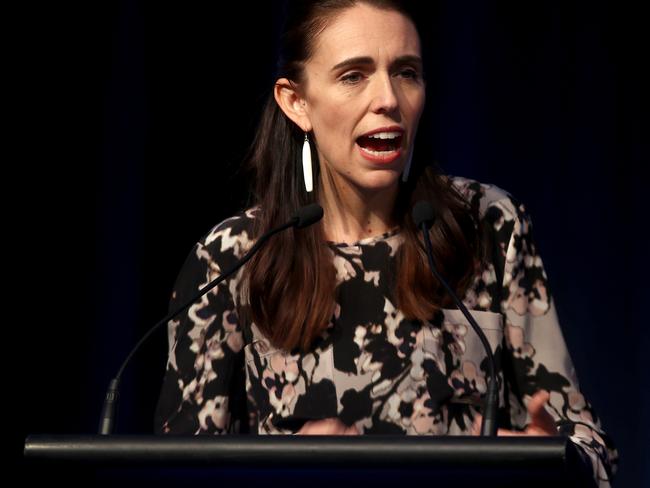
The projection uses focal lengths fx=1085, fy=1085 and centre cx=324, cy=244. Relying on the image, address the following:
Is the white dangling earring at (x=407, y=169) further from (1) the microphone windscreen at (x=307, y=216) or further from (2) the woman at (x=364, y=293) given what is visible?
(1) the microphone windscreen at (x=307, y=216)

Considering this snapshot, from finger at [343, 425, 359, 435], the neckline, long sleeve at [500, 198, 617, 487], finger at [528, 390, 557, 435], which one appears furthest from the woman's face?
finger at [528, 390, 557, 435]

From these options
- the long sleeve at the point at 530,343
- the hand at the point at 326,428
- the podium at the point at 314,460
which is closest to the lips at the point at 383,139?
the long sleeve at the point at 530,343

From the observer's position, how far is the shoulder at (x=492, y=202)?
6.58ft

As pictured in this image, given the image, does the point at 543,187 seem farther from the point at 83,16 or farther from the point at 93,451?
the point at 93,451

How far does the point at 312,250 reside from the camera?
1.98 meters

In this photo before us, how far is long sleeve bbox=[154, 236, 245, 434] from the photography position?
1.94 meters

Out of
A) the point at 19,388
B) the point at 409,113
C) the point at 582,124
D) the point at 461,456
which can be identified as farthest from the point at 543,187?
the point at 461,456

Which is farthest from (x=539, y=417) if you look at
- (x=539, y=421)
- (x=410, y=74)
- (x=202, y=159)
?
(x=202, y=159)

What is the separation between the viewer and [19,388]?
95.5 inches

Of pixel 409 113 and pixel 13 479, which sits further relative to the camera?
pixel 13 479

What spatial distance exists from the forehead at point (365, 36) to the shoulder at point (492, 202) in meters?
0.29

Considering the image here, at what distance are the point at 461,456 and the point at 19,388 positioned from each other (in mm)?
1569

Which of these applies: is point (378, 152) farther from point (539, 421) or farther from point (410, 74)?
point (539, 421)

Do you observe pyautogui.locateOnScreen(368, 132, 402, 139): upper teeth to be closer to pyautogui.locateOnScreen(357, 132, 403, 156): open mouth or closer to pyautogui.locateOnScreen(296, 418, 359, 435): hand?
pyautogui.locateOnScreen(357, 132, 403, 156): open mouth
